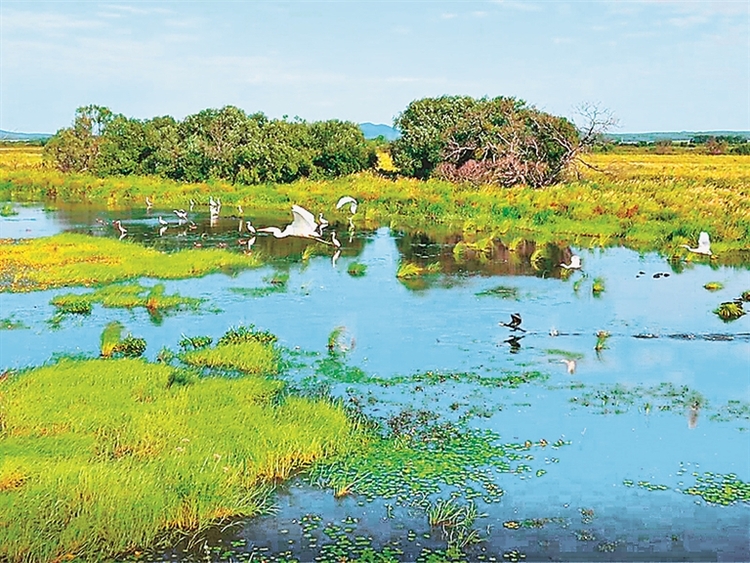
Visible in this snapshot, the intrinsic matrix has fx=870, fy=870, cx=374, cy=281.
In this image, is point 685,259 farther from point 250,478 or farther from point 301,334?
point 250,478

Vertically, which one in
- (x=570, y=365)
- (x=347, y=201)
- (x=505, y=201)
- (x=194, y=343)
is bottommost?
(x=570, y=365)

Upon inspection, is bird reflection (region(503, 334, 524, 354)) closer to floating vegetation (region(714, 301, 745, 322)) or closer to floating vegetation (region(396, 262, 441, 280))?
floating vegetation (region(714, 301, 745, 322))

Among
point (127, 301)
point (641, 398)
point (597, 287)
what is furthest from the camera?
point (597, 287)

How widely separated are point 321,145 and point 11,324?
3079 cm

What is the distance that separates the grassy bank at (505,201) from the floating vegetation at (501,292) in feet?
24.5

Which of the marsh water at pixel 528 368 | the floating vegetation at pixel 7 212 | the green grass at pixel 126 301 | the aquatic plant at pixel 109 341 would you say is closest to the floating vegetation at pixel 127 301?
the green grass at pixel 126 301

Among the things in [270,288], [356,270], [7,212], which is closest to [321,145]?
[7,212]

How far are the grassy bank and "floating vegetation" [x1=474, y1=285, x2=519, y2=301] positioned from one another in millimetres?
7460

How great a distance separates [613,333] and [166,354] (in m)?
7.48

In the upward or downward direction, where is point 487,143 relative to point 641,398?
upward

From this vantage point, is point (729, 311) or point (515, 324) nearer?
point (515, 324)

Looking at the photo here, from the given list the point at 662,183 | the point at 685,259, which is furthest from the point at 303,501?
the point at 662,183

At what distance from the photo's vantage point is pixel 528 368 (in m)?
12.5

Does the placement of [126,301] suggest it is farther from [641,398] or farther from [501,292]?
[641,398]
